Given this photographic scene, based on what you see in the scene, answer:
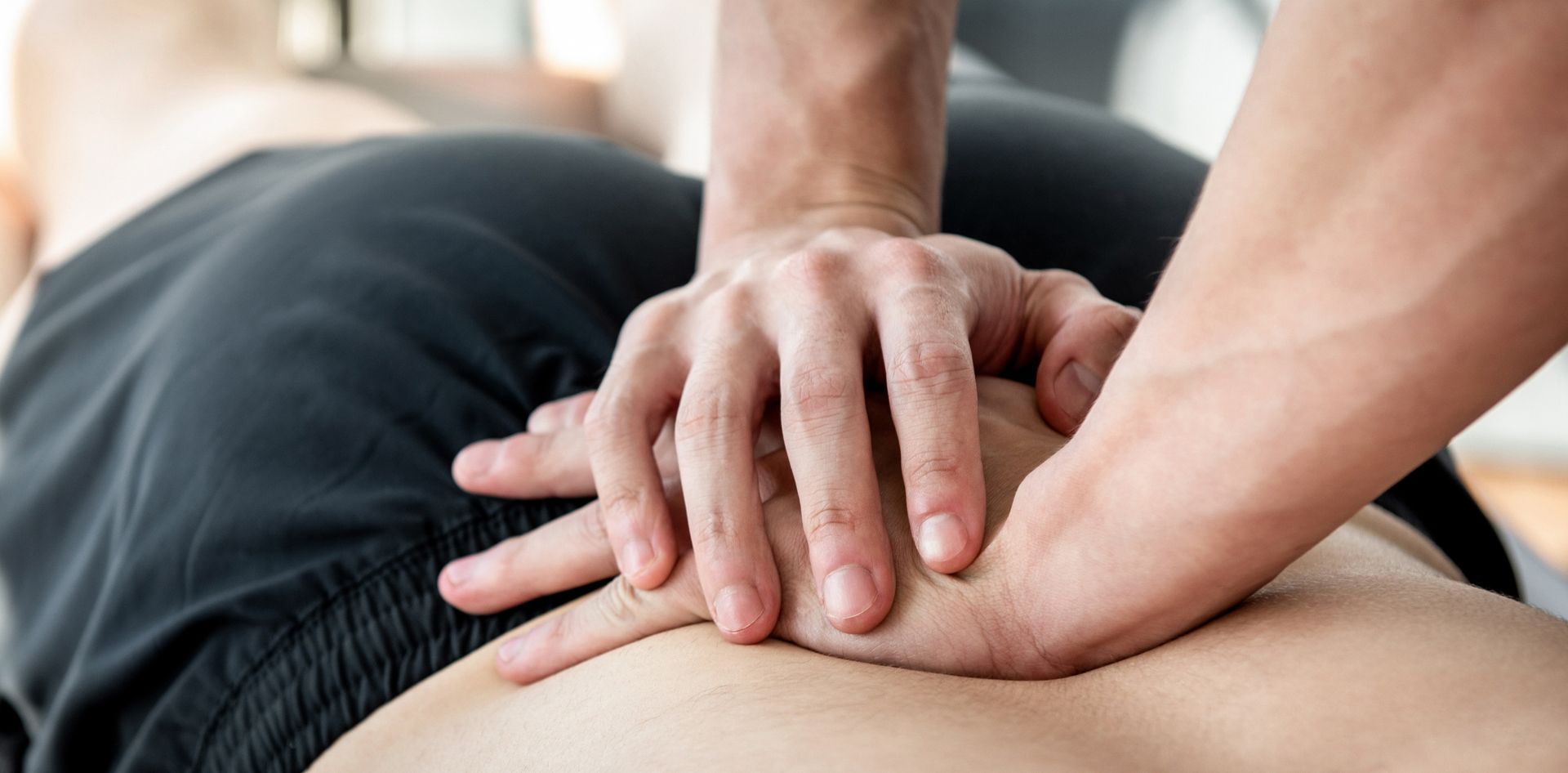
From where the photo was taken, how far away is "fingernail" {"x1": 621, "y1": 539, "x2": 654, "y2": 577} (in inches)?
20.0

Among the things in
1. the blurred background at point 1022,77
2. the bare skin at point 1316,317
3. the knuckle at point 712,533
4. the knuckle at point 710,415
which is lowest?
the blurred background at point 1022,77

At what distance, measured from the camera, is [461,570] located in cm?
57

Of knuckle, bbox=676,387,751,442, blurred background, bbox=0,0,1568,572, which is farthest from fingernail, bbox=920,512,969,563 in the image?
blurred background, bbox=0,0,1568,572

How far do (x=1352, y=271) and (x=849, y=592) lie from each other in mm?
220

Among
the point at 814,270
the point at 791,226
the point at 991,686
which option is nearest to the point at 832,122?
the point at 791,226

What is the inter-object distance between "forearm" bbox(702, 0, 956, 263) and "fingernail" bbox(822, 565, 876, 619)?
295 mm

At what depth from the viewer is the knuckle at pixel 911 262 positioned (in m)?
0.54

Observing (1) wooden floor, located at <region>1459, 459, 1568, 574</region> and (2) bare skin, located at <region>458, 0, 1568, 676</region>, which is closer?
(2) bare skin, located at <region>458, 0, 1568, 676</region>

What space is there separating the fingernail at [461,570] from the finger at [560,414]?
82 mm

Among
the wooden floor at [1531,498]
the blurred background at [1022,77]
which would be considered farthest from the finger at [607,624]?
the wooden floor at [1531,498]

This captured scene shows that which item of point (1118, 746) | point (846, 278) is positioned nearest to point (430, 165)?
point (846, 278)

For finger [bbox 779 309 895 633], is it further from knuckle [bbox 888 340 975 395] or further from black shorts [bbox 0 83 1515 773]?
black shorts [bbox 0 83 1515 773]

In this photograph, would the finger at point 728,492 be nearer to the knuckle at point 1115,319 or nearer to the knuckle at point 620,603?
the knuckle at point 620,603

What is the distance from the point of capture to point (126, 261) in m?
0.90
